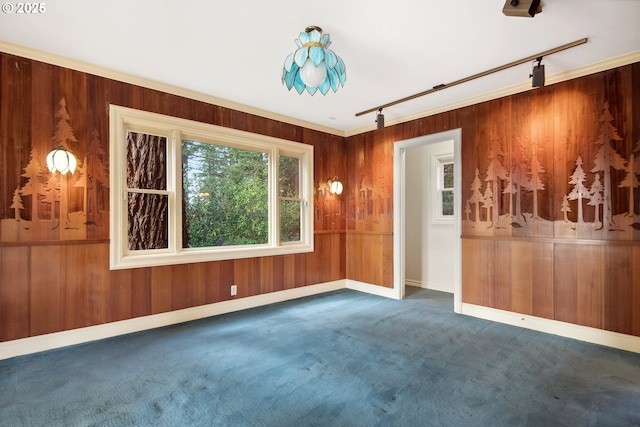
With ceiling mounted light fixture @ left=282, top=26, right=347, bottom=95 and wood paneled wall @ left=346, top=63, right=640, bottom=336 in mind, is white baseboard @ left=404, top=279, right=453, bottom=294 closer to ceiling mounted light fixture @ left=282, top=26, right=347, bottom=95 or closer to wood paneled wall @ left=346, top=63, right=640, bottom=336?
wood paneled wall @ left=346, top=63, right=640, bottom=336

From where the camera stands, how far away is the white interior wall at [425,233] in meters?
5.38

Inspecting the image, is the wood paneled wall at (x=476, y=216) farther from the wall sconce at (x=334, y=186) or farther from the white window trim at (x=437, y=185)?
the wall sconce at (x=334, y=186)

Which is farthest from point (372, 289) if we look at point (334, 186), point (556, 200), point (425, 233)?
point (556, 200)

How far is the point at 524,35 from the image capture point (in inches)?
102

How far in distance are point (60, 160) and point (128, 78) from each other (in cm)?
110

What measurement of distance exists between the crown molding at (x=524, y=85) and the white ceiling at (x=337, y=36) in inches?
2.6

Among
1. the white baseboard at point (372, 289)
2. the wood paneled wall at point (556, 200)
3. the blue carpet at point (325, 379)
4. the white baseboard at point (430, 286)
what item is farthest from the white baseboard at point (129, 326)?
the wood paneled wall at point (556, 200)

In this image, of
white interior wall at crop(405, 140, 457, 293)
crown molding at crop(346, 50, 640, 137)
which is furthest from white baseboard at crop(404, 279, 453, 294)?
crown molding at crop(346, 50, 640, 137)

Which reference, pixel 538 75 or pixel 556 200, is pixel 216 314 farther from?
pixel 538 75

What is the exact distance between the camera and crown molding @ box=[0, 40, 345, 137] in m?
2.78

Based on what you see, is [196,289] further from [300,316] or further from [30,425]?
[30,425]

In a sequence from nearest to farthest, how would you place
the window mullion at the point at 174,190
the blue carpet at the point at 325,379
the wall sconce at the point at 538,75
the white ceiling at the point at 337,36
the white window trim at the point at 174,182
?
the blue carpet at the point at 325,379, the white ceiling at the point at 337,36, the wall sconce at the point at 538,75, the white window trim at the point at 174,182, the window mullion at the point at 174,190

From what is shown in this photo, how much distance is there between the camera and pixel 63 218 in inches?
117

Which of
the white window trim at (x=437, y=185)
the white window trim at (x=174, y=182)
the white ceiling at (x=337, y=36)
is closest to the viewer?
the white ceiling at (x=337, y=36)
